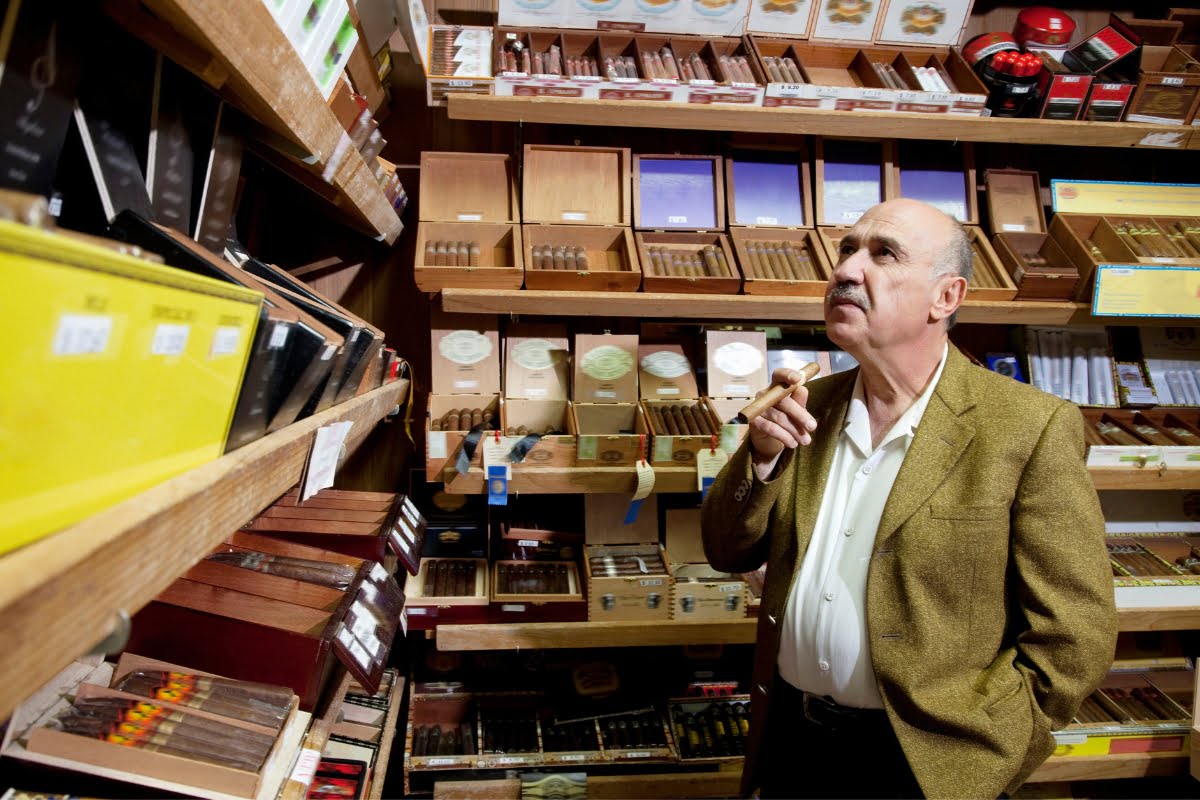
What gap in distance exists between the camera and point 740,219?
2.58m

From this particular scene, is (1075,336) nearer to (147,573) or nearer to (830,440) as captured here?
(830,440)

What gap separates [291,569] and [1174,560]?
3159 mm

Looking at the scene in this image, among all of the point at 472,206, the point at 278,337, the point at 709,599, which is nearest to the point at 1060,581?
the point at 709,599

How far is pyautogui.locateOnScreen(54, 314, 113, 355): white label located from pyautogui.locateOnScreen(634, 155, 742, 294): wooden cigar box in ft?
6.54

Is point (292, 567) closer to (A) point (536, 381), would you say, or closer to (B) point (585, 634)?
(B) point (585, 634)

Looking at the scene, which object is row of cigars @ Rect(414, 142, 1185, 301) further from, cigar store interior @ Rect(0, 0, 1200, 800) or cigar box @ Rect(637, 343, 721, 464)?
cigar box @ Rect(637, 343, 721, 464)

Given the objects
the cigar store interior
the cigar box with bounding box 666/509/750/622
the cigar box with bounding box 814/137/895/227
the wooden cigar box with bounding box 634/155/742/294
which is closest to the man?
the cigar store interior

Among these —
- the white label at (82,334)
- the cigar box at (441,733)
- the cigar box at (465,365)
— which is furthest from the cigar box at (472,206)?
the white label at (82,334)

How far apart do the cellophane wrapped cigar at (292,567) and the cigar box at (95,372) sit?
70 centimetres

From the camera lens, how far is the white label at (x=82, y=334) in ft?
1.56

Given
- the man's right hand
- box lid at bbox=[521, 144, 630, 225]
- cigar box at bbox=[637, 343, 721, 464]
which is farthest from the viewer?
box lid at bbox=[521, 144, 630, 225]

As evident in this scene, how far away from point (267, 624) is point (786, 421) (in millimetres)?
1039

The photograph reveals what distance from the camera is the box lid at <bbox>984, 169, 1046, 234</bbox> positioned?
265 centimetres

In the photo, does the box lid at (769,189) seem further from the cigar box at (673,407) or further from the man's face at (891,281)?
the man's face at (891,281)
